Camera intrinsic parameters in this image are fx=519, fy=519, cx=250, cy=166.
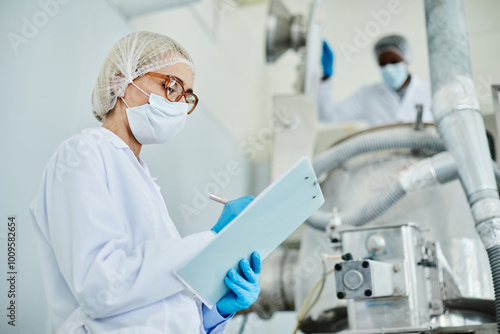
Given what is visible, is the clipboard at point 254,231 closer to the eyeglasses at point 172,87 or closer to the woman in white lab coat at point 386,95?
the eyeglasses at point 172,87

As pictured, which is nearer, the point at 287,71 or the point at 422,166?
the point at 422,166

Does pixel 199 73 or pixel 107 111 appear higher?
pixel 199 73

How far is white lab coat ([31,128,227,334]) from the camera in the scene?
2.65 feet

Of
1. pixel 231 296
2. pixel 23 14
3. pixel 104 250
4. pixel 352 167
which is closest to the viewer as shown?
pixel 104 250

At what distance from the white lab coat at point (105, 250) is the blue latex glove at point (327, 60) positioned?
1902 millimetres

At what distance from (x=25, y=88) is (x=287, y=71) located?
2.55 m

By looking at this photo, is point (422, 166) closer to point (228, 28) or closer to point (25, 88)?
point (25, 88)

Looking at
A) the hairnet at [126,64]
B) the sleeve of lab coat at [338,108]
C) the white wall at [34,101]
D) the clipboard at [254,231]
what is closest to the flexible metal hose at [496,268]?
the clipboard at [254,231]

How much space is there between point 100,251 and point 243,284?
0.81 ft

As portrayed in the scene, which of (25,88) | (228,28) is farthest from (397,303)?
(228,28)

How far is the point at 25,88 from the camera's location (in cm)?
128
